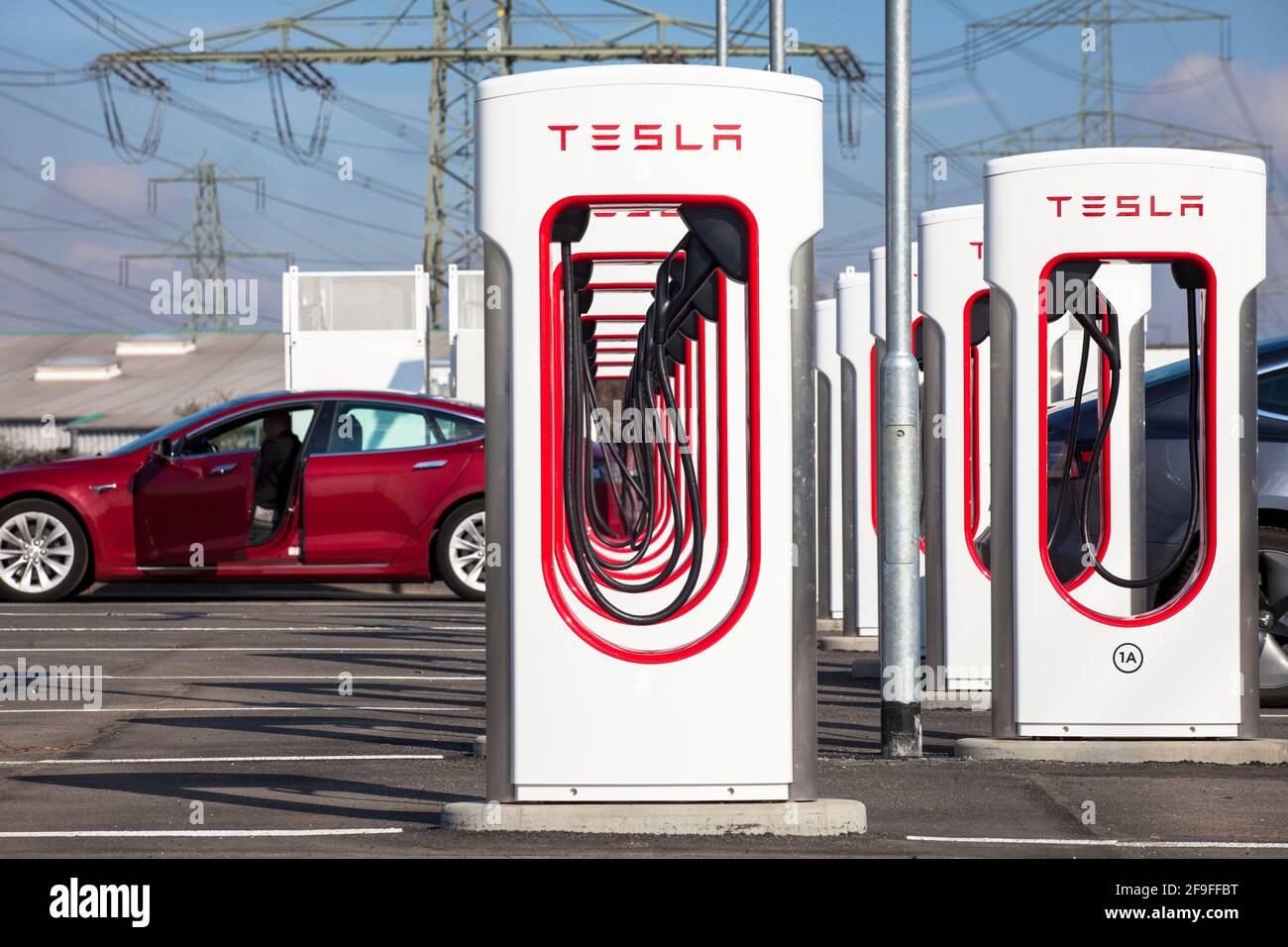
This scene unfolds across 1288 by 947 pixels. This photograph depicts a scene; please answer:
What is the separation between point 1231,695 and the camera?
7691mm

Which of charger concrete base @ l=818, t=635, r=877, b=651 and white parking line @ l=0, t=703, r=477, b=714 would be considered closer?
white parking line @ l=0, t=703, r=477, b=714

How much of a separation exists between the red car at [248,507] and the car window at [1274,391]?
7.16 metres

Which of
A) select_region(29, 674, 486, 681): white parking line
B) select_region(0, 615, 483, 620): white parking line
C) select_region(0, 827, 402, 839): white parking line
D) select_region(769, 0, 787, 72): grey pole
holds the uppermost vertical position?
select_region(769, 0, 787, 72): grey pole

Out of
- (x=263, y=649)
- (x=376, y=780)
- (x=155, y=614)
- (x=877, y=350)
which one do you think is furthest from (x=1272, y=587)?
(x=155, y=614)

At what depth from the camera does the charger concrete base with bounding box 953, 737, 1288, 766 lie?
755cm

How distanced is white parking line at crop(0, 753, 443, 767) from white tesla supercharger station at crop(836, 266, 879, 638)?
5093 millimetres

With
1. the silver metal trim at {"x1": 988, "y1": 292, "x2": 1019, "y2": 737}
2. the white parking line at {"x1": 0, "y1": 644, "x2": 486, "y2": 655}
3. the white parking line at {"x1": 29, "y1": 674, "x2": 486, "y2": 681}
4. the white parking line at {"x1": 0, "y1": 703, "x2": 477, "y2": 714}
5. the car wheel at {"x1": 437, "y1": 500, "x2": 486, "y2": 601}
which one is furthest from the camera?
the car wheel at {"x1": 437, "y1": 500, "x2": 486, "y2": 601}

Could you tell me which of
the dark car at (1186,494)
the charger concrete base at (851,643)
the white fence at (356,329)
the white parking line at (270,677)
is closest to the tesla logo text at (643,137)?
the dark car at (1186,494)

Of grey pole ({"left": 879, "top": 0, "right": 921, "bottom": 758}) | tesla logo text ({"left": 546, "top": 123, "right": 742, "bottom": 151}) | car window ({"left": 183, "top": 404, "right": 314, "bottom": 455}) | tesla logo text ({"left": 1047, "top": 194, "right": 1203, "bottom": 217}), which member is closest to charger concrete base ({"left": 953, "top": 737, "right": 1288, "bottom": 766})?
grey pole ({"left": 879, "top": 0, "right": 921, "bottom": 758})

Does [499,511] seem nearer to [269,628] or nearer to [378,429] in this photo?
[269,628]

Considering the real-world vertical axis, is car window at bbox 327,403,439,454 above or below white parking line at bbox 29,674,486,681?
above

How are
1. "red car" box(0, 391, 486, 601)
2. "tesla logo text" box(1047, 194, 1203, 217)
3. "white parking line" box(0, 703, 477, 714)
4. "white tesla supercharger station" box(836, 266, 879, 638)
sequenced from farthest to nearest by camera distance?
"red car" box(0, 391, 486, 601) < "white tesla supercharger station" box(836, 266, 879, 638) < "white parking line" box(0, 703, 477, 714) < "tesla logo text" box(1047, 194, 1203, 217)

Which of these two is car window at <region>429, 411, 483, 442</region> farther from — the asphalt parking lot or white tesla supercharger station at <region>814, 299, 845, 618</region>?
the asphalt parking lot
